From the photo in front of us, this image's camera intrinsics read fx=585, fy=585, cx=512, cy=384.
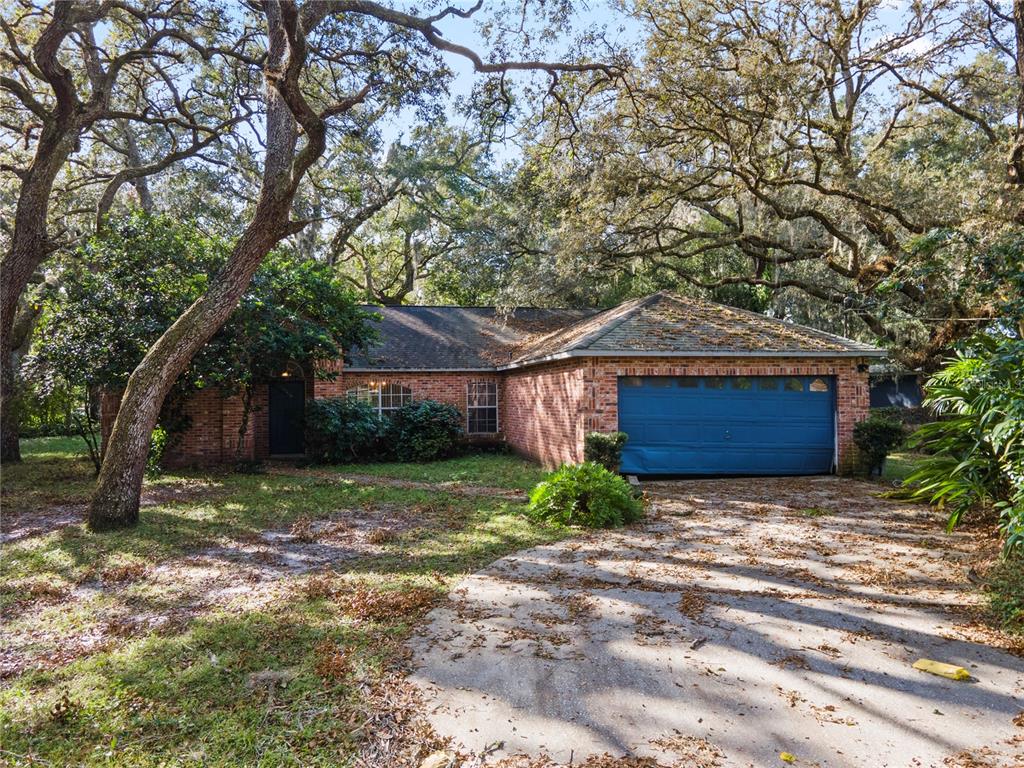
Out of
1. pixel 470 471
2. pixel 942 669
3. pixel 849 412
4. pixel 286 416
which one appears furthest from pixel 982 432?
pixel 286 416

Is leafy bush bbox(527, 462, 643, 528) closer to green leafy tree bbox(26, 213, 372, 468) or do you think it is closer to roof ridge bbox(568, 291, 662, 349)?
roof ridge bbox(568, 291, 662, 349)

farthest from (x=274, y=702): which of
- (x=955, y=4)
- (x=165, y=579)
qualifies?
(x=955, y=4)

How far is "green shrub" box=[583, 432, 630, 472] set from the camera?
34.8 ft

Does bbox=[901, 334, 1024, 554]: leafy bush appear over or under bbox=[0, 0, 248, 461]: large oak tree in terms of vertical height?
under

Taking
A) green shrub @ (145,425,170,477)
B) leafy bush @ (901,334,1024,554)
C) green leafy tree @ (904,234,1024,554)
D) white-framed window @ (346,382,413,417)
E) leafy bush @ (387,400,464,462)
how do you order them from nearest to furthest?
leafy bush @ (901,334,1024,554) < green leafy tree @ (904,234,1024,554) < green shrub @ (145,425,170,477) < leafy bush @ (387,400,464,462) < white-framed window @ (346,382,413,417)

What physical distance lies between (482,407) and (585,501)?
8994 mm

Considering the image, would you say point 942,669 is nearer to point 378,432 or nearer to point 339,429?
point 339,429

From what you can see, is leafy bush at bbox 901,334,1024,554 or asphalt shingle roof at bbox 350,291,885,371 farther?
asphalt shingle roof at bbox 350,291,885,371

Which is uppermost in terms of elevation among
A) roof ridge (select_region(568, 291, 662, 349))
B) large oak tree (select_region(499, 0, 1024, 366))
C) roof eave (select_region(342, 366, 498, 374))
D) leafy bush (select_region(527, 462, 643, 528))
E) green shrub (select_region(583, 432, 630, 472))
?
large oak tree (select_region(499, 0, 1024, 366))

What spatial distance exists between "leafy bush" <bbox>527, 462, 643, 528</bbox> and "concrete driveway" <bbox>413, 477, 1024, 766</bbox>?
0.90 metres

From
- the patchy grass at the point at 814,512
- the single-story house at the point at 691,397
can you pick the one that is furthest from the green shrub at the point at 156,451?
the patchy grass at the point at 814,512

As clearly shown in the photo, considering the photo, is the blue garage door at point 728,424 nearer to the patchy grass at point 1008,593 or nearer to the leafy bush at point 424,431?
the leafy bush at point 424,431

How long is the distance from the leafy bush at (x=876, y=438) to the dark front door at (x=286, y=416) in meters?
13.0

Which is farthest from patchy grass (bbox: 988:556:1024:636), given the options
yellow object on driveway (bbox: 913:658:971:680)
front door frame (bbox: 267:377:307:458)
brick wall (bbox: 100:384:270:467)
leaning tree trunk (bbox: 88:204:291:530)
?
front door frame (bbox: 267:377:307:458)
